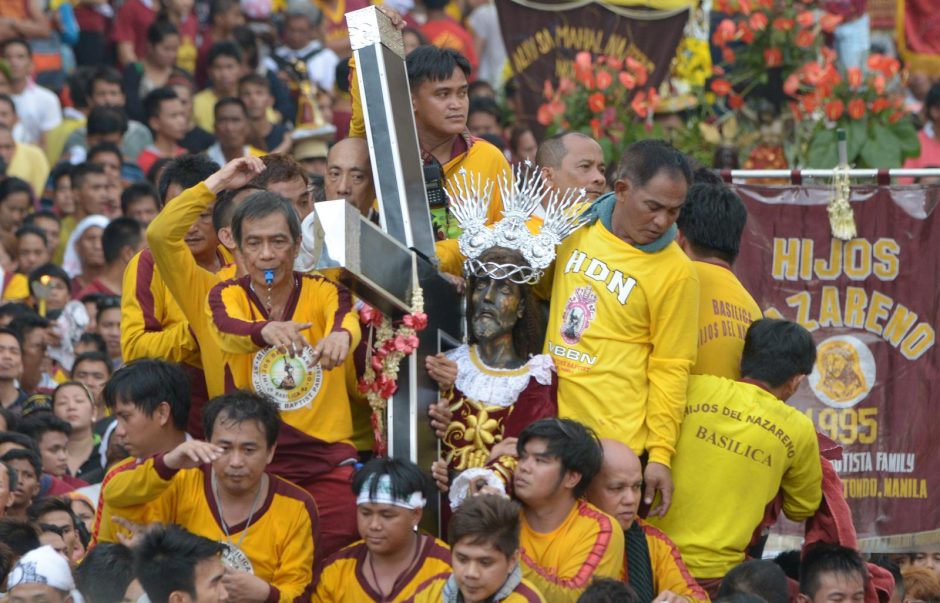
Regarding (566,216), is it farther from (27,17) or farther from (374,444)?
(27,17)

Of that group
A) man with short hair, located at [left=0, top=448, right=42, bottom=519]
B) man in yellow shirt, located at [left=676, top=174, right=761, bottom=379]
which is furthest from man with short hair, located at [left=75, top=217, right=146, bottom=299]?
man in yellow shirt, located at [left=676, top=174, right=761, bottom=379]

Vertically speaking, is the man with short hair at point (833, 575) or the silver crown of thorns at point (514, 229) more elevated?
the silver crown of thorns at point (514, 229)

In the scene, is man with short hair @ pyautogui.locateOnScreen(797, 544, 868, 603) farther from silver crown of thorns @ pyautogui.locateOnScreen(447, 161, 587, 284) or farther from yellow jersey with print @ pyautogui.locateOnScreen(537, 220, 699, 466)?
silver crown of thorns @ pyautogui.locateOnScreen(447, 161, 587, 284)

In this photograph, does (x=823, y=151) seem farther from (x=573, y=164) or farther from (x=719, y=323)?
(x=719, y=323)

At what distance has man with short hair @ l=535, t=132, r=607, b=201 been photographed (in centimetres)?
826

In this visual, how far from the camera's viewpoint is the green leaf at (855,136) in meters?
10.5

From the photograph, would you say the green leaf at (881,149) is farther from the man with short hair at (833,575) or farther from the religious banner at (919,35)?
the religious banner at (919,35)

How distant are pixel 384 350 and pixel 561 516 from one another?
92cm

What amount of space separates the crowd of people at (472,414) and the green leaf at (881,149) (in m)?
2.75

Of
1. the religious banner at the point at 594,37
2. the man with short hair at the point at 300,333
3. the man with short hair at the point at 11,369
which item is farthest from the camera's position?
the religious banner at the point at 594,37

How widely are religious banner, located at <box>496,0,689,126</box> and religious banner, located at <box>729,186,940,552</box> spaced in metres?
3.19

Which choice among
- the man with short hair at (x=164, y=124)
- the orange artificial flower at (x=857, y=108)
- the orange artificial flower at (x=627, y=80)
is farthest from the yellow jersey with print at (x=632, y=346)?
the man with short hair at (x=164, y=124)

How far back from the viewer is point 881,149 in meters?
10.6

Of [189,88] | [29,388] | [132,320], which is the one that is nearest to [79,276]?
[29,388]
